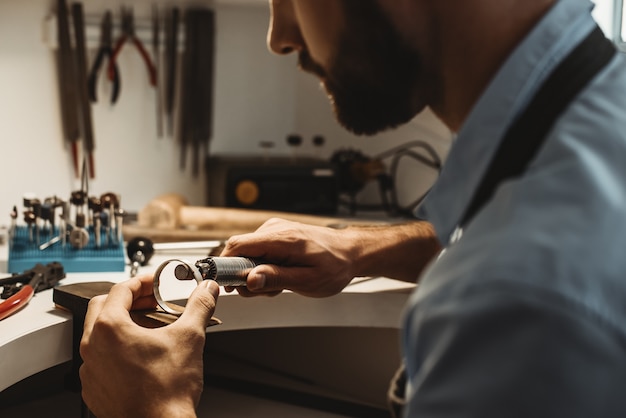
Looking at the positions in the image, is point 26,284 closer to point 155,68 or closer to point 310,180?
point 310,180

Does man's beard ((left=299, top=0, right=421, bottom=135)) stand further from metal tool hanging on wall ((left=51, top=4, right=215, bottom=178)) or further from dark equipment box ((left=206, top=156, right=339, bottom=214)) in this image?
metal tool hanging on wall ((left=51, top=4, right=215, bottom=178))

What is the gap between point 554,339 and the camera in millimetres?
467

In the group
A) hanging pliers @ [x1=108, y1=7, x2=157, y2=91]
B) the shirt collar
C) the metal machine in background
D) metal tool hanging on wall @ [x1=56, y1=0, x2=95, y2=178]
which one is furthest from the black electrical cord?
the shirt collar

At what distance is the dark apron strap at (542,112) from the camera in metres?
0.59

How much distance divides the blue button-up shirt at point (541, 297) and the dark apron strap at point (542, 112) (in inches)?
1.0

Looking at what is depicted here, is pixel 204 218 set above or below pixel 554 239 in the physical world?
below

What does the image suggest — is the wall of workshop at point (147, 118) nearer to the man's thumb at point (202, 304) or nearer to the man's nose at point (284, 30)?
the man's nose at point (284, 30)

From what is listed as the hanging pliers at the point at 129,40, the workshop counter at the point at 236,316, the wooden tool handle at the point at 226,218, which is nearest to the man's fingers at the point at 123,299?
the workshop counter at the point at 236,316

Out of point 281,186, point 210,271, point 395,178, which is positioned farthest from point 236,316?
point 395,178

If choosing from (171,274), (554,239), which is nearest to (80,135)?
(171,274)

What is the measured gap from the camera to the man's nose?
0.90 m

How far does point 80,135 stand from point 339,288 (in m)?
1.13

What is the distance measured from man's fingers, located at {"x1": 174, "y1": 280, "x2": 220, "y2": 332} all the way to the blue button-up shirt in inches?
15.3

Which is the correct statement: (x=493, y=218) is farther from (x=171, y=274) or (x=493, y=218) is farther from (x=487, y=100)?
(x=171, y=274)
